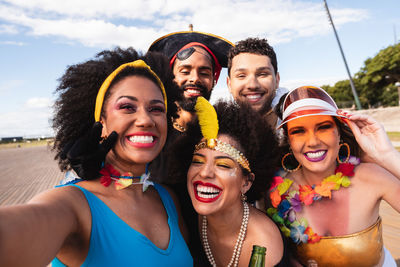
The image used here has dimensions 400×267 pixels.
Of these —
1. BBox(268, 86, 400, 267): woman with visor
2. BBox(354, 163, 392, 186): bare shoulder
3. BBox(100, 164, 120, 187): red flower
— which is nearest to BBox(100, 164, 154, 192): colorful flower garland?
BBox(100, 164, 120, 187): red flower

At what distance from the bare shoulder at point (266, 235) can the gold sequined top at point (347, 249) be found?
1.27 ft

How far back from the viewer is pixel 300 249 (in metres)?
2.47

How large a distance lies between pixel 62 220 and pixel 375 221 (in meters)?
2.54

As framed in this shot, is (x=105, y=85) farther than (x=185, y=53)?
No

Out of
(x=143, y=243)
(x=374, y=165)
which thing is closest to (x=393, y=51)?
(x=374, y=165)

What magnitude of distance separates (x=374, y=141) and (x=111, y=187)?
2.33 metres

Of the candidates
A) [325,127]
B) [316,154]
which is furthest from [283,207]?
[325,127]

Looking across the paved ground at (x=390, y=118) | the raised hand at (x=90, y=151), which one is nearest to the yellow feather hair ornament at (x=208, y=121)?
the raised hand at (x=90, y=151)

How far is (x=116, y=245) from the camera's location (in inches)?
63.7

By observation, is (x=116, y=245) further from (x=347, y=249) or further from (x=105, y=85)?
(x=347, y=249)

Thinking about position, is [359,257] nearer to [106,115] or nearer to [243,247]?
[243,247]

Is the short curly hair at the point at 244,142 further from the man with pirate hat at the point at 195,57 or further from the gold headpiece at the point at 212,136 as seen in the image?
the man with pirate hat at the point at 195,57

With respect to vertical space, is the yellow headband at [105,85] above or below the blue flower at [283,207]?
above

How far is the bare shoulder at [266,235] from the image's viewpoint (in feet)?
7.02
